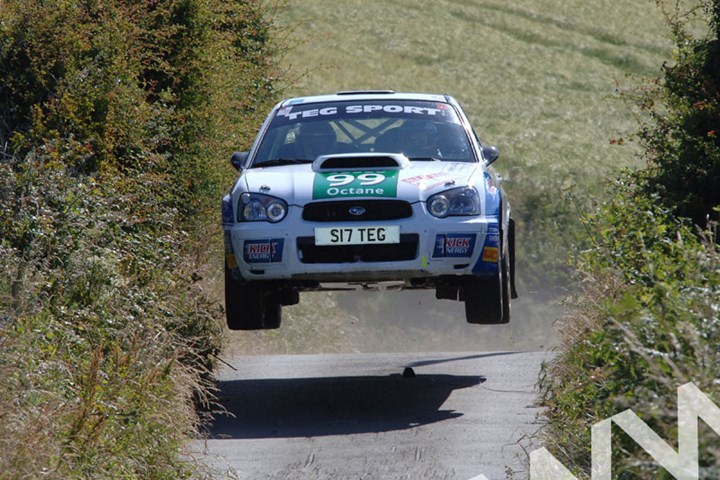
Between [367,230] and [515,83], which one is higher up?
[367,230]

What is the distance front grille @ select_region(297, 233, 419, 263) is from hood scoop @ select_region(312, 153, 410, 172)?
732 millimetres

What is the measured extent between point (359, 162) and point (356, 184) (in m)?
0.48

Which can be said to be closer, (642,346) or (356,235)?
(642,346)

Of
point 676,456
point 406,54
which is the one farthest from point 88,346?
point 406,54

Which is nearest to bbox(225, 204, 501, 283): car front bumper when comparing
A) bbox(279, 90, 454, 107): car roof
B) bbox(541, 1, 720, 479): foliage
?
bbox(541, 1, 720, 479): foliage

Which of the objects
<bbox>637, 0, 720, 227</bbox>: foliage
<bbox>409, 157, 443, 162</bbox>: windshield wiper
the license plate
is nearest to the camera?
the license plate

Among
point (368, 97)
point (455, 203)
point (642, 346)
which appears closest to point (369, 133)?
point (368, 97)

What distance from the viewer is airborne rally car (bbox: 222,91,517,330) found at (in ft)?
30.4

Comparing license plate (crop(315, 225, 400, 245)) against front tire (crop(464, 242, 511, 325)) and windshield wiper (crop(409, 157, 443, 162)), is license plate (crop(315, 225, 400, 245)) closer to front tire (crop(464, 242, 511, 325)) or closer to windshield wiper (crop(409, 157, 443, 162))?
front tire (crop(464, 242, 511, 325))

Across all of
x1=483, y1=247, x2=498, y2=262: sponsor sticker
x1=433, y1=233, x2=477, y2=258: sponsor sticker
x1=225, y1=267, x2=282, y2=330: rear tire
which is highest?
x1=433, y1=233, x2=477, y2=258: sponsor sticker

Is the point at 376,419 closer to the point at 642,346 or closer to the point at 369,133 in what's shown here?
the point at 369,133

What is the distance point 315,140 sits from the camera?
35.1 feet

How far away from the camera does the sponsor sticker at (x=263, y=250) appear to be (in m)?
9.34

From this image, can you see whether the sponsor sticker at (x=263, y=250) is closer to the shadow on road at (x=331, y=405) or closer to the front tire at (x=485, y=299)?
the shadow on road at (x=331, y=405)
